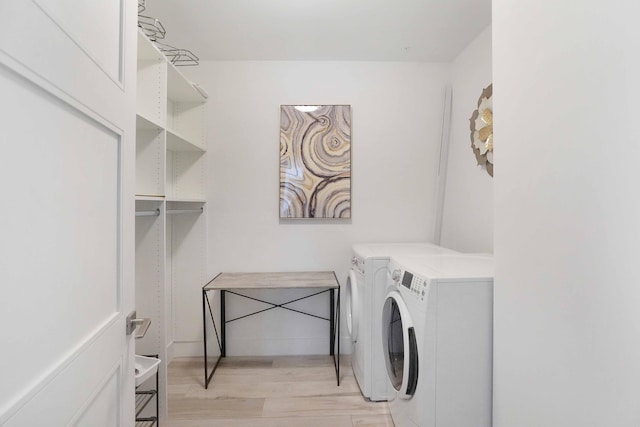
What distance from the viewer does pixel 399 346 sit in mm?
1559

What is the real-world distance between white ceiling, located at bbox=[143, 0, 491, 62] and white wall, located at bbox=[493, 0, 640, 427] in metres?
0.90

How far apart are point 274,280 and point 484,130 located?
70.7 inches

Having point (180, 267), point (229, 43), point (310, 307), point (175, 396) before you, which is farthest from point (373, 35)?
point (175, 396)

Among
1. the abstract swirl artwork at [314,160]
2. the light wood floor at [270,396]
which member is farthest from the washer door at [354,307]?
the abstract swirl artwork at [314,160]

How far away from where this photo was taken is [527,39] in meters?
1.01

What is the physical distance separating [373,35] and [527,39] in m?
1.35

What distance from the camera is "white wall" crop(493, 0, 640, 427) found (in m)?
0.71

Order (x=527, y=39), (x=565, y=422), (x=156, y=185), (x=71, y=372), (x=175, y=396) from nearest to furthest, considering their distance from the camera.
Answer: (x=71, y=372) < (x=565, y=422) < (x=527, y=39) < (x=156, y=185) < (x=175, y=396)

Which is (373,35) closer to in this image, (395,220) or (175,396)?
(395,220)

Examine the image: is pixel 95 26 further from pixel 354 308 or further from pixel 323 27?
pixel 354 308

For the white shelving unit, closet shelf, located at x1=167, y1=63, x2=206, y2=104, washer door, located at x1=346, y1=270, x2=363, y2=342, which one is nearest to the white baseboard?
washer door, located at x1=346, y1=270, x2=363, y2=342

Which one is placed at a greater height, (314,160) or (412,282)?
(314,160)

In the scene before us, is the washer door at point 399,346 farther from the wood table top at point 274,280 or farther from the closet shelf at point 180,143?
the closet shelf at point 180,143

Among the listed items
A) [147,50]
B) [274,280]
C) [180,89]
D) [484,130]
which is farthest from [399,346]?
[180,89]
